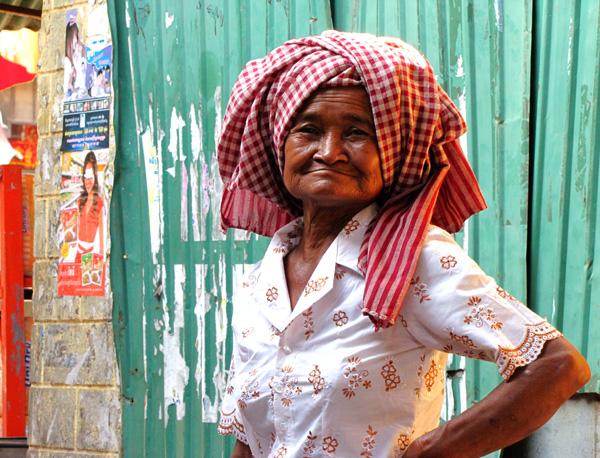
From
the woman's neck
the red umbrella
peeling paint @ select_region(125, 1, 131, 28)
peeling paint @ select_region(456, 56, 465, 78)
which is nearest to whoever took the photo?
the woman's neck

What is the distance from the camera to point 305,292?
1.59 metres

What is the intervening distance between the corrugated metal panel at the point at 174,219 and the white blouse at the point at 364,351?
1994 millimetres

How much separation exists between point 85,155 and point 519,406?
3.27 m

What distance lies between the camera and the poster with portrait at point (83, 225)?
407 cm

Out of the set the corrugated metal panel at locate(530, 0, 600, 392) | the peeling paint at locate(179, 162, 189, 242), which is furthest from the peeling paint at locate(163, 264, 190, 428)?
the corrugated metal panel at locate(530, 0, 600, 392)

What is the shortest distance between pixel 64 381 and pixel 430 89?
3.23m

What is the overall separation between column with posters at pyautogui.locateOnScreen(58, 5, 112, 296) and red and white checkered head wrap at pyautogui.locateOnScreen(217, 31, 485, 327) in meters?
2.53

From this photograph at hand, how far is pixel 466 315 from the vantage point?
138cm

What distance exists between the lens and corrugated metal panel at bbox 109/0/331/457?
3.70 metres

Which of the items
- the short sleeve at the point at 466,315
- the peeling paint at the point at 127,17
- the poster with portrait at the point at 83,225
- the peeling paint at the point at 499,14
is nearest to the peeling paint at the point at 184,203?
the poster with portrait at the point at 83,225

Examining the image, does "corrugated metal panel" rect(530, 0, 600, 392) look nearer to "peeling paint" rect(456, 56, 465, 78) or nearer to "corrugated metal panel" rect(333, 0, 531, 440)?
"corrugated metal panel" rect(333, 0, 531, 440)

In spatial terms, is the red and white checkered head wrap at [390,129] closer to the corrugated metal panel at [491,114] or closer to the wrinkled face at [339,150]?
the wrinkled face at [339,150]

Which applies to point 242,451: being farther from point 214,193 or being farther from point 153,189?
point 153,189

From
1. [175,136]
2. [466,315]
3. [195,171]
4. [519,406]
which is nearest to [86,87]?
[175,136]
